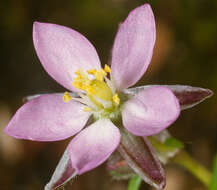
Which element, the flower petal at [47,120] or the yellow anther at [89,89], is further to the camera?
the yellow anther at [89,89]

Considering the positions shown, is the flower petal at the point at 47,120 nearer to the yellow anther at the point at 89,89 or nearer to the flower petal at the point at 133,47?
the yellow anther at the point at 89,89

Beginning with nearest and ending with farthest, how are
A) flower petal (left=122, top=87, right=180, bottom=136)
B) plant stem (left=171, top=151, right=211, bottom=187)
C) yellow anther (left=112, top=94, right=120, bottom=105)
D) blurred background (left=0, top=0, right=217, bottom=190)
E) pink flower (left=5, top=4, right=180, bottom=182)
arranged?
flower petal (left=122, top=87, right=180, bottom=136) → pink flower (left=5, top=4, right=180, bottom=182) → yellow anther (left=112, top=94, right=120, bottom=105) → plant stem (left=171, top=151, right=211, bottom=187) → blurred background (left=0, top=0, right=217, bottom=190)

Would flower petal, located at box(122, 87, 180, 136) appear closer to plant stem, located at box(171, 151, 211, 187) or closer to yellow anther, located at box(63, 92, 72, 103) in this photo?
yellow anther, located at box(63, 92, 72, 103)

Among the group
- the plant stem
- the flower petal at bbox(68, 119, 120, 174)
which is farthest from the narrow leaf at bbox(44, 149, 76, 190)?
the plant stem

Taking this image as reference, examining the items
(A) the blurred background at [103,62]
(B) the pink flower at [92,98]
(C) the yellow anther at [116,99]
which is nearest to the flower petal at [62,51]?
(B) the pink flower at [92,98]

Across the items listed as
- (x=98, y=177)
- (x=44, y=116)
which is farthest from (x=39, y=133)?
(x=98, y=177)

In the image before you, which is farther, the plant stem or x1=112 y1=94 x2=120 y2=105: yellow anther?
the plant stem
